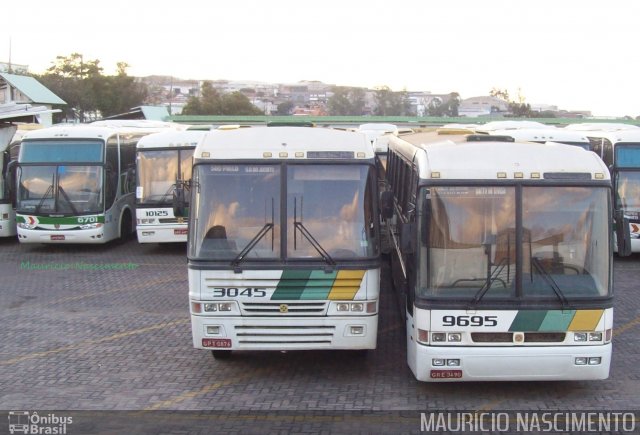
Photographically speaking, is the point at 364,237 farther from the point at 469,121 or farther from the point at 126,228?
the point at 469,121

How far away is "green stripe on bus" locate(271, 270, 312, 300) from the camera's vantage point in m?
Answer: 8.95

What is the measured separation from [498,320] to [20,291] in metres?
10.3

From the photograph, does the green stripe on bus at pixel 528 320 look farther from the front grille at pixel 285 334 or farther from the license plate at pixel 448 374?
the front grille at pixel 285 334

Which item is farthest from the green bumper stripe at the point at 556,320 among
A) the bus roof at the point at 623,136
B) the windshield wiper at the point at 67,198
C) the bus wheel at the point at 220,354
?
the windshield wiper at the point at 67,198

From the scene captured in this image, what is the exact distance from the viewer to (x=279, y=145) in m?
9.38

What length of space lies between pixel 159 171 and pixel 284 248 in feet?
35.9

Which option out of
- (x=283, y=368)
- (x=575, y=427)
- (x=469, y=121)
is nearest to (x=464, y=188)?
(x=575, y=427)

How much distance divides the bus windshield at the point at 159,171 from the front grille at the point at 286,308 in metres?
10.7

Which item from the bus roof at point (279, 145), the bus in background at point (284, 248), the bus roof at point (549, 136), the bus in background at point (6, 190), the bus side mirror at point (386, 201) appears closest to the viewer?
the bus in background at point (284, 248)

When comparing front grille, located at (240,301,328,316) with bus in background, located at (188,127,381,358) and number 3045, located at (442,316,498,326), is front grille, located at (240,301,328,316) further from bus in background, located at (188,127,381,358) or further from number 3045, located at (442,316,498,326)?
number 3045, located at (442,316,498,326)

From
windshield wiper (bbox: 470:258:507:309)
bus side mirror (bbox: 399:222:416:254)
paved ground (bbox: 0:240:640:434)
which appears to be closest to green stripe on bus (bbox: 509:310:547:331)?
windshield wiper (bbox: 470:258:507:309)

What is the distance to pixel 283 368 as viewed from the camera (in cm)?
1005

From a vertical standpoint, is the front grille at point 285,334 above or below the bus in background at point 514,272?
below

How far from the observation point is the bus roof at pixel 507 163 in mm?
8422
